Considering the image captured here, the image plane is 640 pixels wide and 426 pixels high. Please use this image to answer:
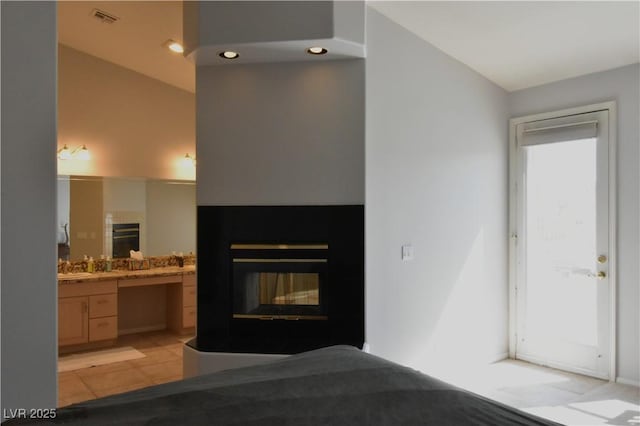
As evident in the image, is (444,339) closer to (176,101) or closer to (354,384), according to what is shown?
(354,384)

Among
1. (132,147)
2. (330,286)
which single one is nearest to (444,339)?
(330,286)

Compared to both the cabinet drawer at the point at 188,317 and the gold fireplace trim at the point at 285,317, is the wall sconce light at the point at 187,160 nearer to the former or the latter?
the cabinet drawer at the point at 188,317

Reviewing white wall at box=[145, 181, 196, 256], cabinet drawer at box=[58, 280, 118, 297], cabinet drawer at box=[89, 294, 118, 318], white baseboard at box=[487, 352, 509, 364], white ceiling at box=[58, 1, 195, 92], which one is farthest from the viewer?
white wall at box=[145, 181, 196, 256]

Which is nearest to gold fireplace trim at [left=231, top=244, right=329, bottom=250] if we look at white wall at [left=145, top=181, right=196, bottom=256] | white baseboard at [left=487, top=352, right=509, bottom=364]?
white baseboard at [left=487, top=352, right=509, bottom=364]

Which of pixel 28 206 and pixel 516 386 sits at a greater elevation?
pixel 28 206

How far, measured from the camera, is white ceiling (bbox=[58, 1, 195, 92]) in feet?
11.9

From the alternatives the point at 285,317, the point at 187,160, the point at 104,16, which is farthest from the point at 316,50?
the point at 187,160

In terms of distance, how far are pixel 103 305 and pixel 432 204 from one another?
12.1 ft

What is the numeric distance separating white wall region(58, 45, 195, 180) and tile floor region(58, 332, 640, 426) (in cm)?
229

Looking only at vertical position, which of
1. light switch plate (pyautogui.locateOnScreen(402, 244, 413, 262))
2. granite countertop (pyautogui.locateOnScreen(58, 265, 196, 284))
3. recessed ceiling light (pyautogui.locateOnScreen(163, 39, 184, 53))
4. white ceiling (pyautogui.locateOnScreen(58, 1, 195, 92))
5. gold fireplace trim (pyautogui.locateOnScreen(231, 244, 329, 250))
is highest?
white ceiling (pyautogui.locateOnScreen(58, 1, 195, 92))

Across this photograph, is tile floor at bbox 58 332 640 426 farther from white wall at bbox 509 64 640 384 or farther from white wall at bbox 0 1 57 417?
white wall at bbox 0 1 57 417

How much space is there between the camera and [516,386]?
353 centimetres

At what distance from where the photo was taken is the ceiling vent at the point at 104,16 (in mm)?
3796

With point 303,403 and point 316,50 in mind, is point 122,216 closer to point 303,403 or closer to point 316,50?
point 316,50
